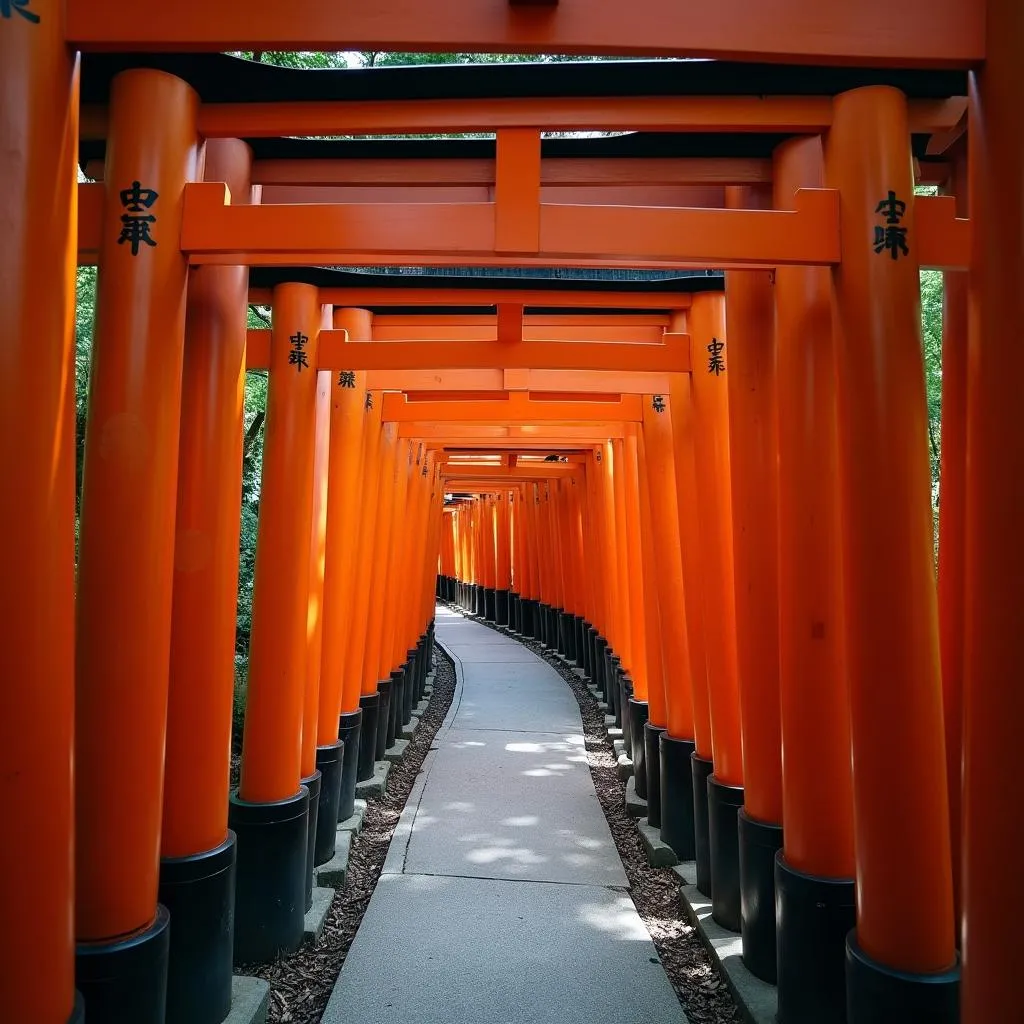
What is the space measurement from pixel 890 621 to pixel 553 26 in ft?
7.43

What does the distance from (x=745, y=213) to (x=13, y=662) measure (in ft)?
8.81

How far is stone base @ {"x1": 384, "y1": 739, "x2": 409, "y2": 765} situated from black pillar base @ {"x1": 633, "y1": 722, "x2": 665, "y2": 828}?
2.92 metres

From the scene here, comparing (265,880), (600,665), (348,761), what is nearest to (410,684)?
(600,665)

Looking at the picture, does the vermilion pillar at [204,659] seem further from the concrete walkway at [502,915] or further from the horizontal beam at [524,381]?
the horizontal beam at [524,381]

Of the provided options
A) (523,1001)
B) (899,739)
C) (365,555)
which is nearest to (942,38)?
(899,739)

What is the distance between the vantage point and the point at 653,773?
6266mm

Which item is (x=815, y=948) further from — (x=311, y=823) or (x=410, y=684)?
(x=410, y=684)

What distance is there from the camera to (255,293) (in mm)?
4797

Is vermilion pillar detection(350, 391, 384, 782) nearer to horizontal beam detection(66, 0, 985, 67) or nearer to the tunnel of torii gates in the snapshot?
the tunnel of torii gates

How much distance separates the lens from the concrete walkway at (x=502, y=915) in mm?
3750

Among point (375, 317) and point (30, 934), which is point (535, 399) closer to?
point (375, 317)

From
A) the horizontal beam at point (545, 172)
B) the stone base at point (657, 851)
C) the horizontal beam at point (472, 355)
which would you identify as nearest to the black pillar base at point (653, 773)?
the stone base at point (657, 851)

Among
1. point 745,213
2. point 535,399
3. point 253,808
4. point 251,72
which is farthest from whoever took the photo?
point 535,399

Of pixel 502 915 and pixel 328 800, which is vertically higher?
pixel 328 800
